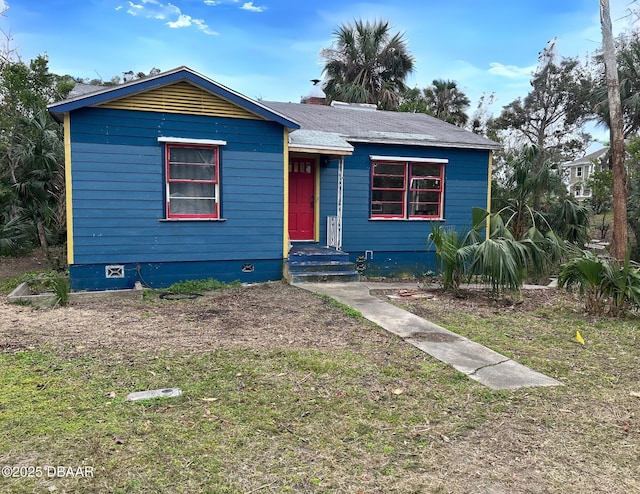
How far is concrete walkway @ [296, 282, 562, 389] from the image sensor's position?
4461mm

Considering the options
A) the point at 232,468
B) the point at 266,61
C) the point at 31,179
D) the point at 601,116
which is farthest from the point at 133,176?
the point at 601,116

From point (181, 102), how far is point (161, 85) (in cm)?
47

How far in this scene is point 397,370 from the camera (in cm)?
462

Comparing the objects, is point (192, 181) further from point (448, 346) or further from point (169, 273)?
point (448, 346)

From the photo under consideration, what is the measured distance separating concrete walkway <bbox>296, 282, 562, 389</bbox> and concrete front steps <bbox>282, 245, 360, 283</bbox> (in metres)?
1.08

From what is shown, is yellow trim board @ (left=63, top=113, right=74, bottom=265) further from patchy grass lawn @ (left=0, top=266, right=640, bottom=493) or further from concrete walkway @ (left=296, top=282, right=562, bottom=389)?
→ concrete walkway @ (left=296, top=282, right=562, bottom=389)

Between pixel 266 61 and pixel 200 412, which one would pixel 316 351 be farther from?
pixel 266 61

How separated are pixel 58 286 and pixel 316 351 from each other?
504cm

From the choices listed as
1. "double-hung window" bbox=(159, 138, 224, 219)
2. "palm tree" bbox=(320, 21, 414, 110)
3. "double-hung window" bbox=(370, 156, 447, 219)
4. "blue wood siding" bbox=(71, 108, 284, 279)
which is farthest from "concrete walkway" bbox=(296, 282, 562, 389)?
"palm tree" bbox=(320, 21, 414, 110)

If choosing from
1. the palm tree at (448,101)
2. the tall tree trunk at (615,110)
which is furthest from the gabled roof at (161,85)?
the palm tree at (448,101)

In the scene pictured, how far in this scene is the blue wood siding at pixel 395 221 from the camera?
1173 cm

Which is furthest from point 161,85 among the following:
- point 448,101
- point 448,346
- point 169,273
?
point 448,101

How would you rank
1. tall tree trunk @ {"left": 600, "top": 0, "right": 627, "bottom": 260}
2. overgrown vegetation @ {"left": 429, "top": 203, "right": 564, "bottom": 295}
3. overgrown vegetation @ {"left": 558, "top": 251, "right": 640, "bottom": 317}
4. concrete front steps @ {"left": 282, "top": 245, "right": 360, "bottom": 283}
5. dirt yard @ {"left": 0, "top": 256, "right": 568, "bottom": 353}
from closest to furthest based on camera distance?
dirt yard @ {"left": 0, "top": 256, "right": 568, "bottom": 353}, overgrown vegetation @ {"left": 558, "top": 251, "right": 640, "bottom": 317}, overgrown vegetation @ {"left": 429, "top": 203, "right": 564, "bottom": 295}, concrete front steps @ {"left": 282, "top": 245, "right": 360, "bottom": 283}, tall tree trunk @ {"left": 600, "top": 0, "right": 627, "bottom": 260}

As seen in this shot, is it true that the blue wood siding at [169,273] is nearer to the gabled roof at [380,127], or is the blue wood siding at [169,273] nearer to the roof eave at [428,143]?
the gabled roof at [380,127]
